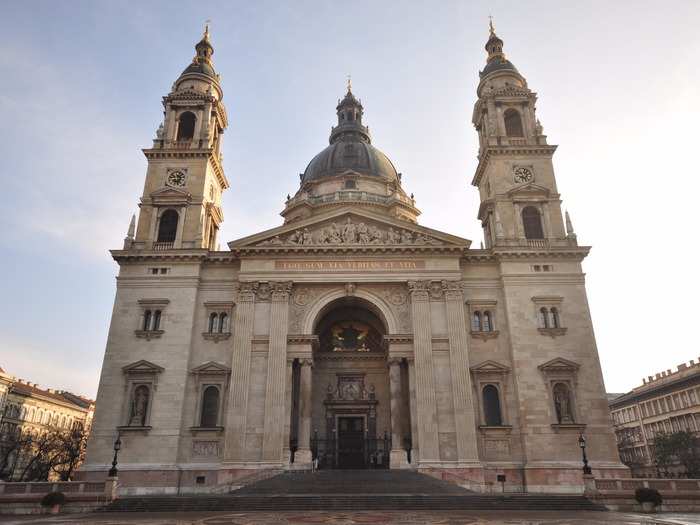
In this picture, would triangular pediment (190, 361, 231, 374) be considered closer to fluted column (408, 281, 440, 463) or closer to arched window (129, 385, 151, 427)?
arched window (129, 385, 151, 427)

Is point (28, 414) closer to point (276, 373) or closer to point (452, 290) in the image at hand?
point (276, 373)

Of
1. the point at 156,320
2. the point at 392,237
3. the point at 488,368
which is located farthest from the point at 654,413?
the point at 156,320

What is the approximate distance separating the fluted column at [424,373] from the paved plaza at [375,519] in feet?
33.8

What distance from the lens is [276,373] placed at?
32.6 meters

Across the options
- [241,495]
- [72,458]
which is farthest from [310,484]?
[72,458]

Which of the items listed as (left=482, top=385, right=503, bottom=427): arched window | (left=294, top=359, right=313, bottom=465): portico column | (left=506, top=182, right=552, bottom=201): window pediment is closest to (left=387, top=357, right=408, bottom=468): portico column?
(left=294, top=359, right=313, bottom=465): portico column

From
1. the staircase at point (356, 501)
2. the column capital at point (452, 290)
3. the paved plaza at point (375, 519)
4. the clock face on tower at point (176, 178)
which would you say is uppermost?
the clock face on tower at point (176, 178)

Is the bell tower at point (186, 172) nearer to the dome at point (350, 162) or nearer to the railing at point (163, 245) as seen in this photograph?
the railing at point (163, 245)

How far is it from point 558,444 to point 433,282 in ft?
39.6

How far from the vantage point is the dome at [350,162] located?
5544cm

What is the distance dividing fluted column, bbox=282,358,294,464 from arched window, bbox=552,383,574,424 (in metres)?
16.1

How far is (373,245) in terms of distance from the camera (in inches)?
1389

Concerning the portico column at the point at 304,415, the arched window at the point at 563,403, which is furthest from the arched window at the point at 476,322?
the portico column at the point at 304,415

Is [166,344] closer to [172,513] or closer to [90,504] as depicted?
[90,504]
